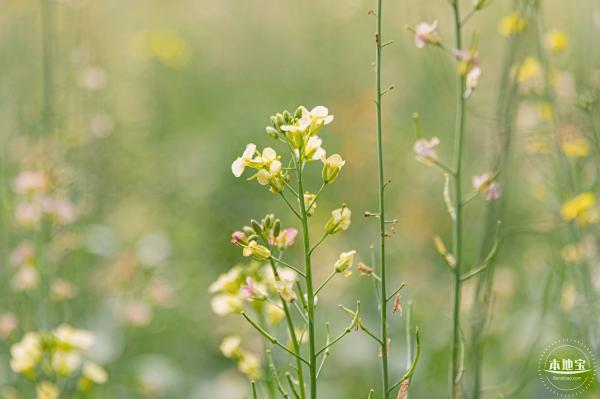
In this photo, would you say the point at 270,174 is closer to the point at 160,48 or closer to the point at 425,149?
the point at 425,149

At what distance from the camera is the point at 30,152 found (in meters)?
2.67

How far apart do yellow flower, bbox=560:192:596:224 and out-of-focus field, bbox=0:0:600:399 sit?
9cm

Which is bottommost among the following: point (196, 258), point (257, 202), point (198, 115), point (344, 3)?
point (196, 258)

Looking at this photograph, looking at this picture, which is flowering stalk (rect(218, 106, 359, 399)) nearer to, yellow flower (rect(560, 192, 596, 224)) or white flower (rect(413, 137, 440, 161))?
white flower (rect(413, 137, 440, 161))

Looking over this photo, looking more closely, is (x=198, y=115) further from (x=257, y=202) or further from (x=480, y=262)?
(x=480, y=262)

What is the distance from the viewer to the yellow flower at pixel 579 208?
63.9 inches

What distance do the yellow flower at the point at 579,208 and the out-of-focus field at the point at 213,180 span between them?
95mm

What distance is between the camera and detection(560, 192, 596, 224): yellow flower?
1623mm

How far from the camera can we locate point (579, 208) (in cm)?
164

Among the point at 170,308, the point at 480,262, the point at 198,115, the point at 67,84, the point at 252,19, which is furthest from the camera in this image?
the point at 252,19

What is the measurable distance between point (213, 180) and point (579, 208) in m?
2.55

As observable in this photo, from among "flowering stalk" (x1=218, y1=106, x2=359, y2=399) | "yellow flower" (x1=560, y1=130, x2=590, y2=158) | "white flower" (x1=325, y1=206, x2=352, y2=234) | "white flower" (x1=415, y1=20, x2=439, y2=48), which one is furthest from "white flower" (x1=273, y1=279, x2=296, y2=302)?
"yellow flower" (x1=560, y1=130, x2=590, y2=158)

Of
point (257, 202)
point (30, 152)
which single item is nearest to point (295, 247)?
point (257, 202)

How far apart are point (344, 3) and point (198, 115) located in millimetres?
1277
